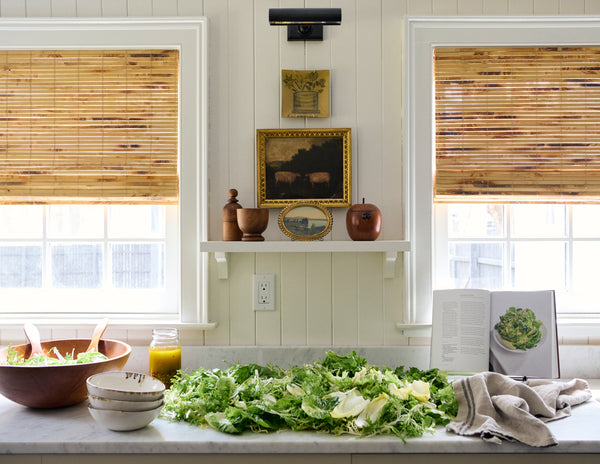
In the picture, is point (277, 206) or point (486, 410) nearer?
point (486, 410)

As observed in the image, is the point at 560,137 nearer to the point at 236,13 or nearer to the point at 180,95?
the point at 236,13

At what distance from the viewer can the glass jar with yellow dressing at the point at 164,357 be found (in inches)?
66.2

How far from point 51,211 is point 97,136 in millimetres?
364

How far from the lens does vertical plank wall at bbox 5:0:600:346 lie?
1935 mm

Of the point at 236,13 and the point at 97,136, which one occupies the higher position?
the point at 236,13

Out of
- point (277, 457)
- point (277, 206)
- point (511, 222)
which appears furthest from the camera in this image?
point (511, 222)

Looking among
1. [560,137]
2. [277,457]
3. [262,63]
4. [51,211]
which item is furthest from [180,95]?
[560,137]

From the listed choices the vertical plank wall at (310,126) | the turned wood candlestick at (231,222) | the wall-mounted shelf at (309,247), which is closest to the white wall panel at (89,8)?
the vertical plank wall at (310,126)

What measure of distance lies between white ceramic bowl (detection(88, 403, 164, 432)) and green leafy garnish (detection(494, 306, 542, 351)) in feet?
3.82

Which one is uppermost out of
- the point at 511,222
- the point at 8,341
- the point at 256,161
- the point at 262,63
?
the point at 262,63

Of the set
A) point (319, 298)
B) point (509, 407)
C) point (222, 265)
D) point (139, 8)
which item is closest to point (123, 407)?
point (222, 265)

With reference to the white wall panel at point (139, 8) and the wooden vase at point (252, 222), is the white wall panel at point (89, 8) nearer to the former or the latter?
the white wall panel at point (139, 8)

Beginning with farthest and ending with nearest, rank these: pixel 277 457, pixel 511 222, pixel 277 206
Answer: pixel 511 222 < pixel 277 206 < pixel 277 457

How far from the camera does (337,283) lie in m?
1.94
